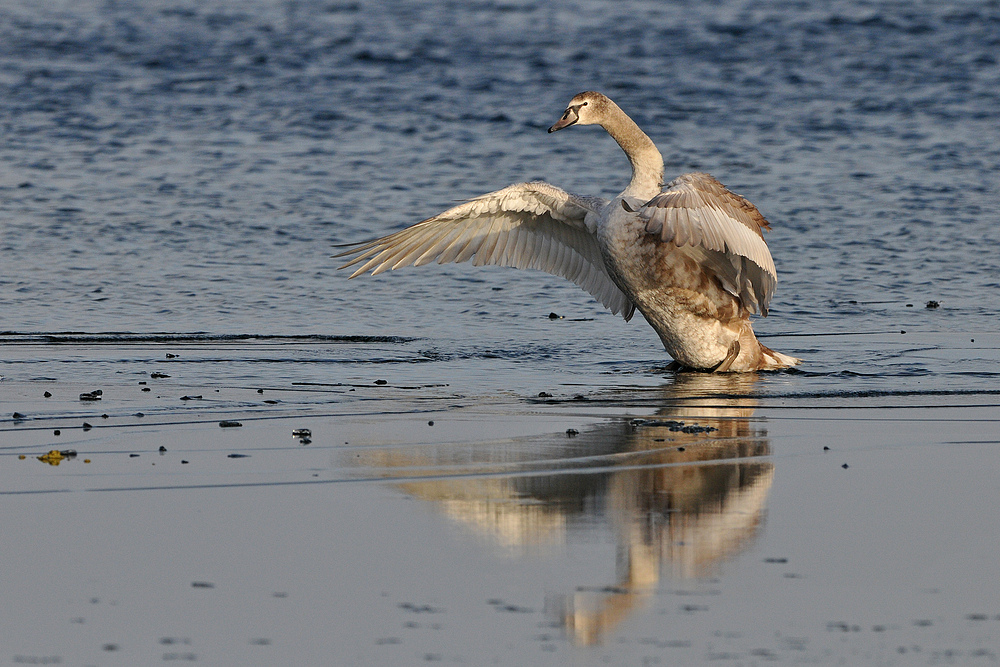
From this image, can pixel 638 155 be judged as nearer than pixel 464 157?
Yes

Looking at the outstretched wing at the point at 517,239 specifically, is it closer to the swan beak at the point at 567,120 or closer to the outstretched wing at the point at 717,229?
the swan beak at the point at 567,120

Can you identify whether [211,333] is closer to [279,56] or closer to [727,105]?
[727,105]

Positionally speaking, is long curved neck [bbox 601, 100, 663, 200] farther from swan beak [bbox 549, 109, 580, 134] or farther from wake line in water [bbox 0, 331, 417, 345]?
wake line in water [bbox 0, 331, 417, 345]

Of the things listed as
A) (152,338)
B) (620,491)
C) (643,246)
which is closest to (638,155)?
(643,246)

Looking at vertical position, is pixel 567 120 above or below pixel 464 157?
below

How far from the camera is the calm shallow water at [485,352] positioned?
433 cm

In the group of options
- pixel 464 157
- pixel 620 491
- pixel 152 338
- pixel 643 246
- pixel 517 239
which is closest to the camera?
pixel 620 491

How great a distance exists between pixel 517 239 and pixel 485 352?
1.13 m

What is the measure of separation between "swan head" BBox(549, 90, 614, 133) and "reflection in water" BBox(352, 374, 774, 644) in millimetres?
2739

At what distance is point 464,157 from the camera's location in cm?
1541

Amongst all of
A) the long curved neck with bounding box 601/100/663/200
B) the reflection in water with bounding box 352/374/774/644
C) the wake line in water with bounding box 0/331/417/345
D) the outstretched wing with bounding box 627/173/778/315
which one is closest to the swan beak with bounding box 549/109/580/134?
the long curved neck with bounding box 601/100/663/200

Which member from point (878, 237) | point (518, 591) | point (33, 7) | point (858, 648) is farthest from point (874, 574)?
point (33, 7)

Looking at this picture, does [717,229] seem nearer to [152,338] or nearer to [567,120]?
[567,120]

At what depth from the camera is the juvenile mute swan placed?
805cm
